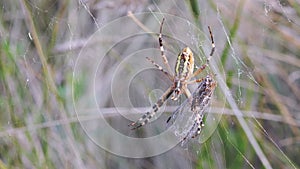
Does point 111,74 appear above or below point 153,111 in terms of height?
above

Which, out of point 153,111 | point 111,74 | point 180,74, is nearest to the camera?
point 180,74

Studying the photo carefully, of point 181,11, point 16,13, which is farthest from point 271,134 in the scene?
point 16,13

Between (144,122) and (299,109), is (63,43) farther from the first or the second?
(299,109)

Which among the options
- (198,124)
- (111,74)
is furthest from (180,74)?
(111,74)

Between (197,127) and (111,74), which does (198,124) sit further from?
(111,74)

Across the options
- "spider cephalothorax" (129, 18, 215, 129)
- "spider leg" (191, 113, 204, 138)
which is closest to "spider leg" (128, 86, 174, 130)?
"spider cephalothorax" (129, 18, 215, 129)

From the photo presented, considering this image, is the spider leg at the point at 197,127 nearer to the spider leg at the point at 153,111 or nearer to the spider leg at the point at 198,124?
the spider leg at the point at 198,124

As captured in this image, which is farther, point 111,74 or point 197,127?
point 111,74

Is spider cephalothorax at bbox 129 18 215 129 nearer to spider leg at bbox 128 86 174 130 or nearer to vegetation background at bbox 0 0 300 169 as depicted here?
spider leg at bbox 128 86 174 130
